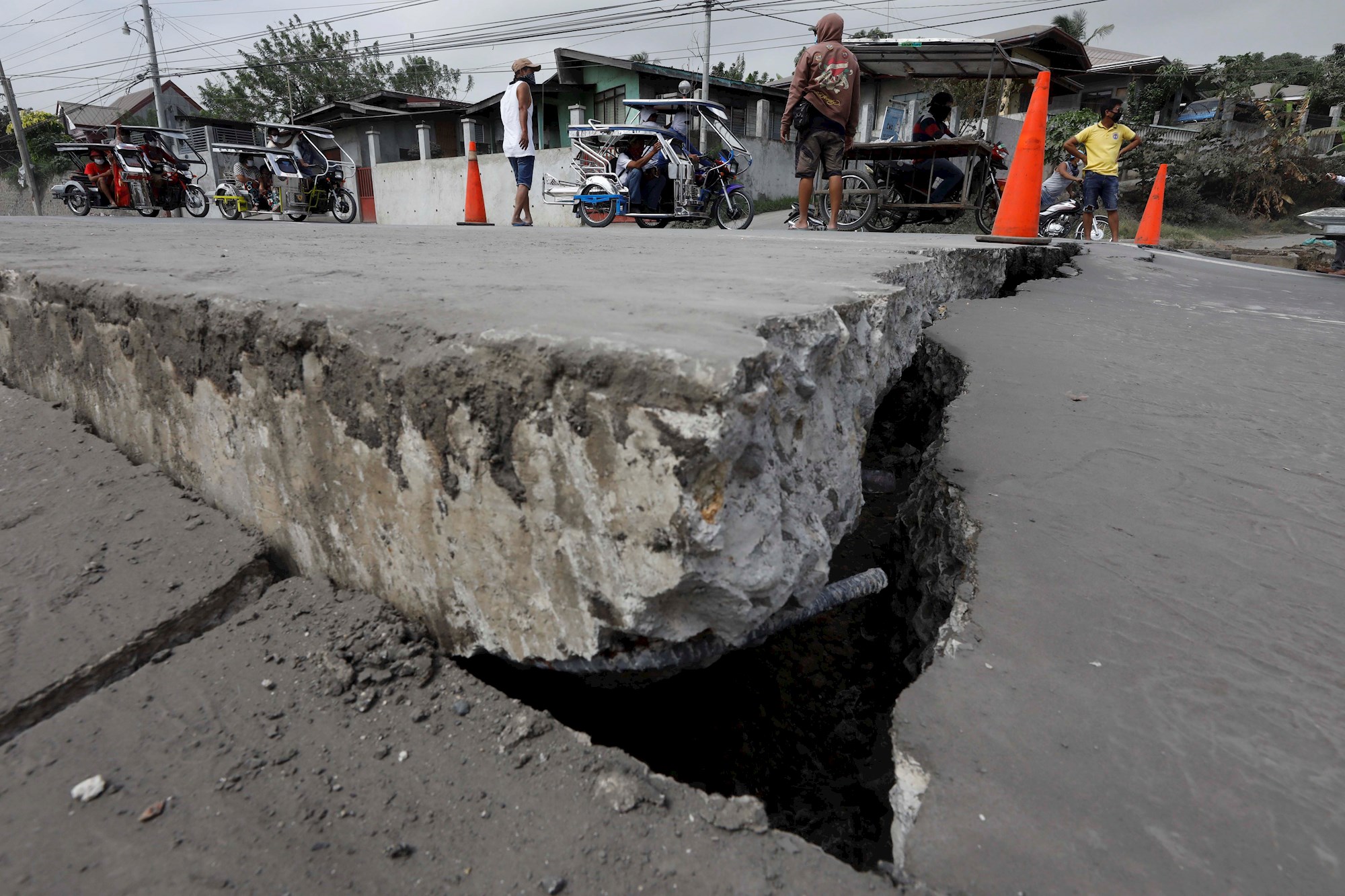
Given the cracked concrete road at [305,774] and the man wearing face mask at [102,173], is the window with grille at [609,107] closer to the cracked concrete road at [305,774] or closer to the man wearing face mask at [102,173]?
the man wearing face mask at [102,173]

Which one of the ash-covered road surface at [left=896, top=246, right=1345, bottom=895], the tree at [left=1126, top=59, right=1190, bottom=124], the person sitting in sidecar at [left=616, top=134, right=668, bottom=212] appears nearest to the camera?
the ash-covered road surface at [left=896, top=246, right=1345, bottom=895]

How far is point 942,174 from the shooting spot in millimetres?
8219

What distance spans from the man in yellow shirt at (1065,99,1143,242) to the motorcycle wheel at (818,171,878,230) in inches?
82.4

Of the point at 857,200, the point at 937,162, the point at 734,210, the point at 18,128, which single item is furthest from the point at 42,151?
the point at 937,162

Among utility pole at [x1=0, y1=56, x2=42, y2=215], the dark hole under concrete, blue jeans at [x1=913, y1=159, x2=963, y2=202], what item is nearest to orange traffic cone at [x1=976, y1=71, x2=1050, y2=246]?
blue jeans at [x1=913, y1=159, x2=963, y2=202]

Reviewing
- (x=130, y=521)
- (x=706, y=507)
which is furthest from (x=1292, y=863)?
(x=130, y=521)

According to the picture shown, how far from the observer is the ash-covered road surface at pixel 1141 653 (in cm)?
78

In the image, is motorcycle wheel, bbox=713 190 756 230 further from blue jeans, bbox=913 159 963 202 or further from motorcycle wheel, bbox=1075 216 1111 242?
motorcycle wheel, bbox=1075 216 1111 242

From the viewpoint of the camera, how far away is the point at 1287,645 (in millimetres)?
1093

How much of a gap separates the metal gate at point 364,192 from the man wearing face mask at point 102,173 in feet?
23.3

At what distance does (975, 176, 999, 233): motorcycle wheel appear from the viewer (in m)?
8.23

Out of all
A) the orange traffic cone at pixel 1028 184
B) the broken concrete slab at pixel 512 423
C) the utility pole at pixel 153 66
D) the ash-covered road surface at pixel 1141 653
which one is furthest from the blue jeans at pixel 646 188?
the utility pole at pixel 153 66

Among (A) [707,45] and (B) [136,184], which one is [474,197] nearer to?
(B) [136,184]

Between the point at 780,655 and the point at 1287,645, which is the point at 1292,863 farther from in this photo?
the point at 780,655
